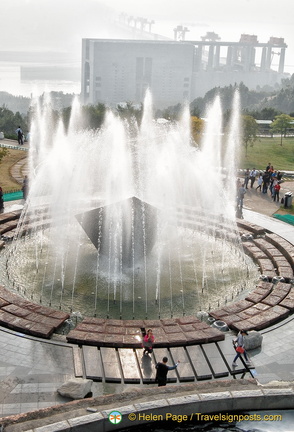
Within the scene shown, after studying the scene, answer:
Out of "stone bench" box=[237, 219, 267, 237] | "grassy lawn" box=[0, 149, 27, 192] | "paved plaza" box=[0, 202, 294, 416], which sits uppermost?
"grassy lawn" box=[0, 149, 27, 192]

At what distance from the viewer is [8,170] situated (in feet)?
78.5

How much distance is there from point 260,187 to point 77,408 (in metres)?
16.9

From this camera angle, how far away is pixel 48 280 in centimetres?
1276

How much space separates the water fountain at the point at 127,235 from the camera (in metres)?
12.2

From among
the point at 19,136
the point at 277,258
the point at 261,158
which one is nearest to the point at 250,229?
the point at 277,258

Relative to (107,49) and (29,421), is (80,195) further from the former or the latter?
(107,49)

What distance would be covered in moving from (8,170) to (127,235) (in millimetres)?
12331

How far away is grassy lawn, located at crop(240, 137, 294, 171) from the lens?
2977 cm

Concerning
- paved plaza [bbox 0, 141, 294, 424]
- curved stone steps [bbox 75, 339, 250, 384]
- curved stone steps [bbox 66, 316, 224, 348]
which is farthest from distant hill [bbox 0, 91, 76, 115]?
curved stone steps [bbox 75, 339, 250, 384]

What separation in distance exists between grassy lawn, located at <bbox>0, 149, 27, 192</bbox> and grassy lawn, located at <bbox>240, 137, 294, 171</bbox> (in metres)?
12.2

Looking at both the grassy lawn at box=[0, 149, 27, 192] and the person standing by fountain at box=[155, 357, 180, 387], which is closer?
the person standing by fountain at box=[155, 357, 180, 387]

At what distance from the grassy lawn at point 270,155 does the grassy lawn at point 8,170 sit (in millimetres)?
12199
